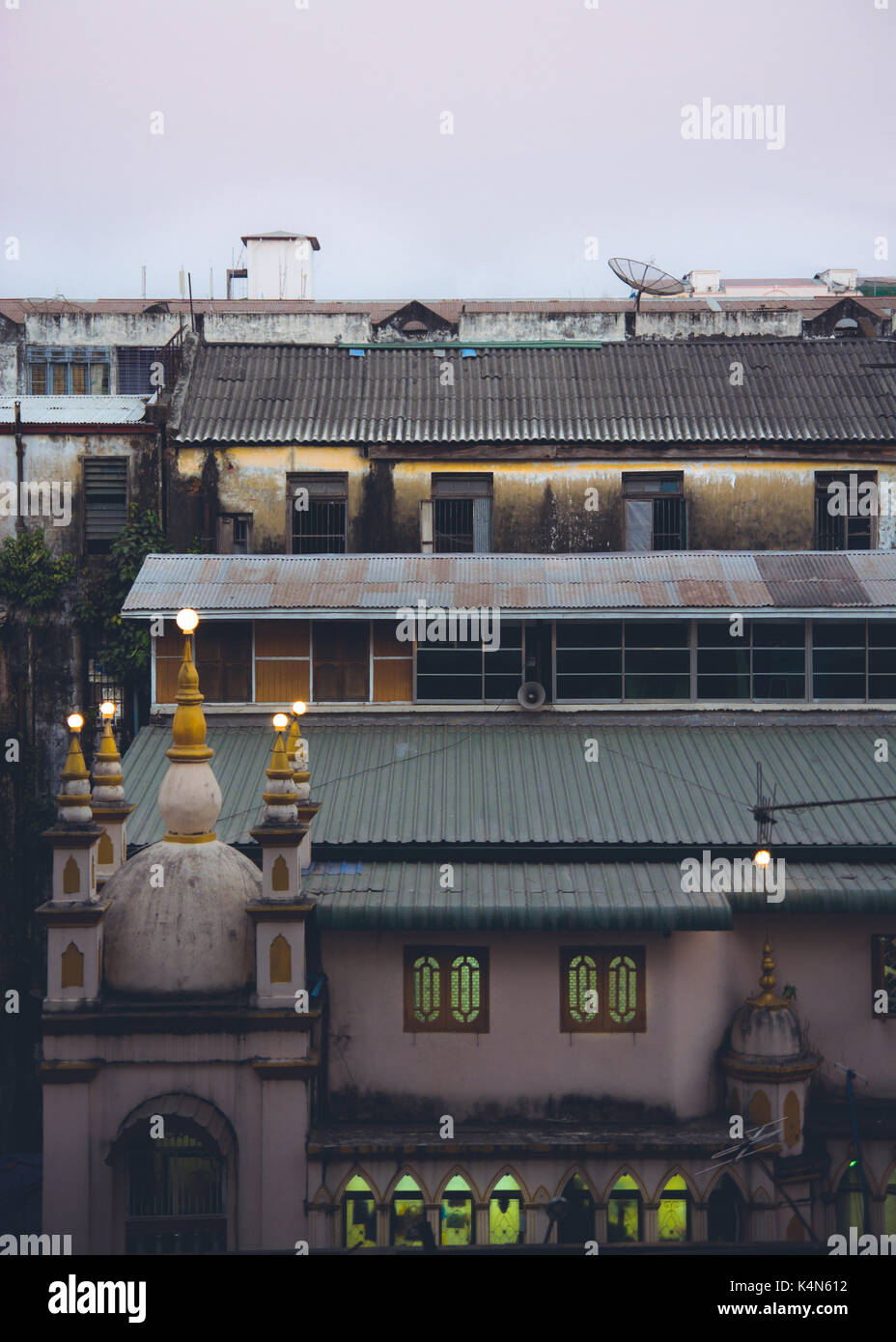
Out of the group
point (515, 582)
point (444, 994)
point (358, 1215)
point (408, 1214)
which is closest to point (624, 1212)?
point (408, 1214)

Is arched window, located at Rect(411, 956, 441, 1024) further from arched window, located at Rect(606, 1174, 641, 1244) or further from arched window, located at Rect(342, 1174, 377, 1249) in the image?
arched window, located at Rect(606, 1174, 641, 1244)

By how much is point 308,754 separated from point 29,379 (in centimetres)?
3682

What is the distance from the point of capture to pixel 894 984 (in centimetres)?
2603

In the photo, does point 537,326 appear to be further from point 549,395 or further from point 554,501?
point 554,501

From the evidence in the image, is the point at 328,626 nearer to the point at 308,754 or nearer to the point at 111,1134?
the point at 308,754

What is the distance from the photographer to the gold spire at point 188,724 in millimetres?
22125

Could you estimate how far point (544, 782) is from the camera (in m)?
28.3

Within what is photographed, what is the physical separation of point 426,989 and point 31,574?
612 inches

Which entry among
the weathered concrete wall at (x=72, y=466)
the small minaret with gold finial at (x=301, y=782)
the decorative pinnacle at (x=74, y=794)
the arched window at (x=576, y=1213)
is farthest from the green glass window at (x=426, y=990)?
the weathered concrete wall at (x=72, y=466)

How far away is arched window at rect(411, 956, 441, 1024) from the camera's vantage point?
25.4 m

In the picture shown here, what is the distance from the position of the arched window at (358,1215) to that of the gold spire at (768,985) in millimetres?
7037

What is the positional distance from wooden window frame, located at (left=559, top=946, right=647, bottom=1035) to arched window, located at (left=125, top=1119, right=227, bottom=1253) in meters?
6.61

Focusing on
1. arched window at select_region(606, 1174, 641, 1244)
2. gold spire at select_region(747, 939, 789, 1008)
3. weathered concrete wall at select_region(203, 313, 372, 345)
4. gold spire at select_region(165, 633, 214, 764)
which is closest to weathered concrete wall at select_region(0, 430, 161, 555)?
gold spire at select_region(165, 633, 214, 764)

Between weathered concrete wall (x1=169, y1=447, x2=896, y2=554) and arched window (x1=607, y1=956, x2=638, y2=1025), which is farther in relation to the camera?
weathered concrete wall (x1=169, y1=447, x2=896, y2=554)
